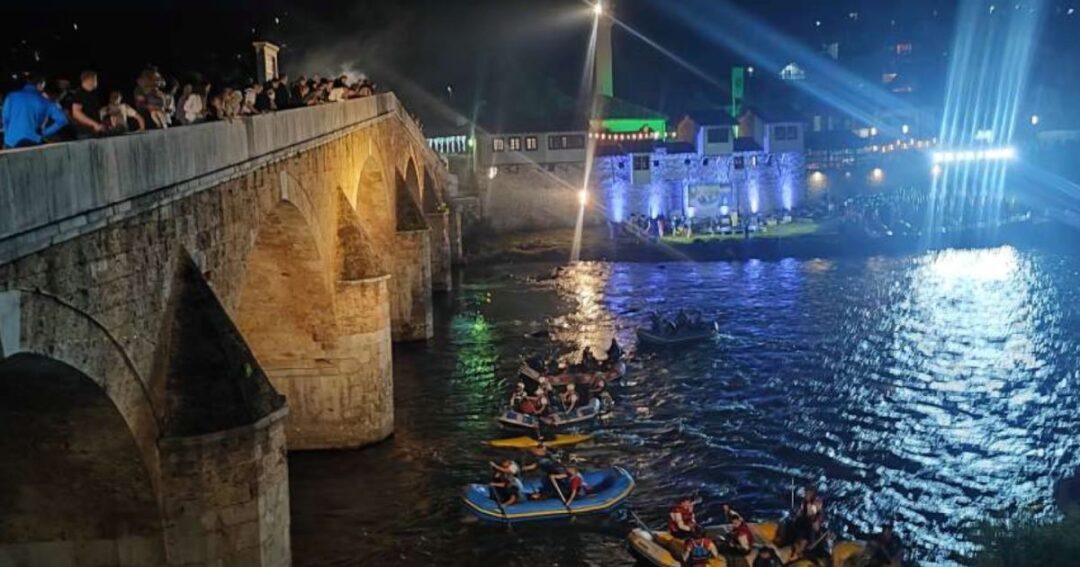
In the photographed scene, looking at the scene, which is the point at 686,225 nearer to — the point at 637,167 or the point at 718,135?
the point at 637,167

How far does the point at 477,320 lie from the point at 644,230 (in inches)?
1069

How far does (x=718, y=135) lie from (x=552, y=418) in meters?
53.6

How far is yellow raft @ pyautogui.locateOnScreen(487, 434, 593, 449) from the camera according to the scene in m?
27.4

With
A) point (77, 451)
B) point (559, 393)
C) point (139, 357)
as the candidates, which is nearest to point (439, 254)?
point (559, 393)

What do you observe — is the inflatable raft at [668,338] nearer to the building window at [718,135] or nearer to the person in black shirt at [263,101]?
the person in black shirt at [263,101]

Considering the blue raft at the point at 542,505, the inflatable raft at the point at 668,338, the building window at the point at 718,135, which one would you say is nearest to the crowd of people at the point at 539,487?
the blue raft at the point at 542,505

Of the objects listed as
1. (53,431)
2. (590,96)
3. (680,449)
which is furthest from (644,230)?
(53,431)

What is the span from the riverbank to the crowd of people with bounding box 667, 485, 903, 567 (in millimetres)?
44251

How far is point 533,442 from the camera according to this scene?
90.2ft

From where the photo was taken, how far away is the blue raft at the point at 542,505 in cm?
2206

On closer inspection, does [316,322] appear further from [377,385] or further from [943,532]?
[943,532]

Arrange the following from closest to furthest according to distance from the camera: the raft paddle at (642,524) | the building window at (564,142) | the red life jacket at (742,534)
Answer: the red life jacket at (742,534)
the raft paddle at (642,524)
the building window at (564,142)

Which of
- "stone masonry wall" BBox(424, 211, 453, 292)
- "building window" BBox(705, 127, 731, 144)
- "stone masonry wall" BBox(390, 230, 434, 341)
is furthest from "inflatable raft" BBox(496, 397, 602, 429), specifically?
"building window" BBox(705, 127, 731, 144)

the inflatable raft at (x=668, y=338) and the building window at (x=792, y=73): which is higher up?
the building window at (x=792, y=73)
